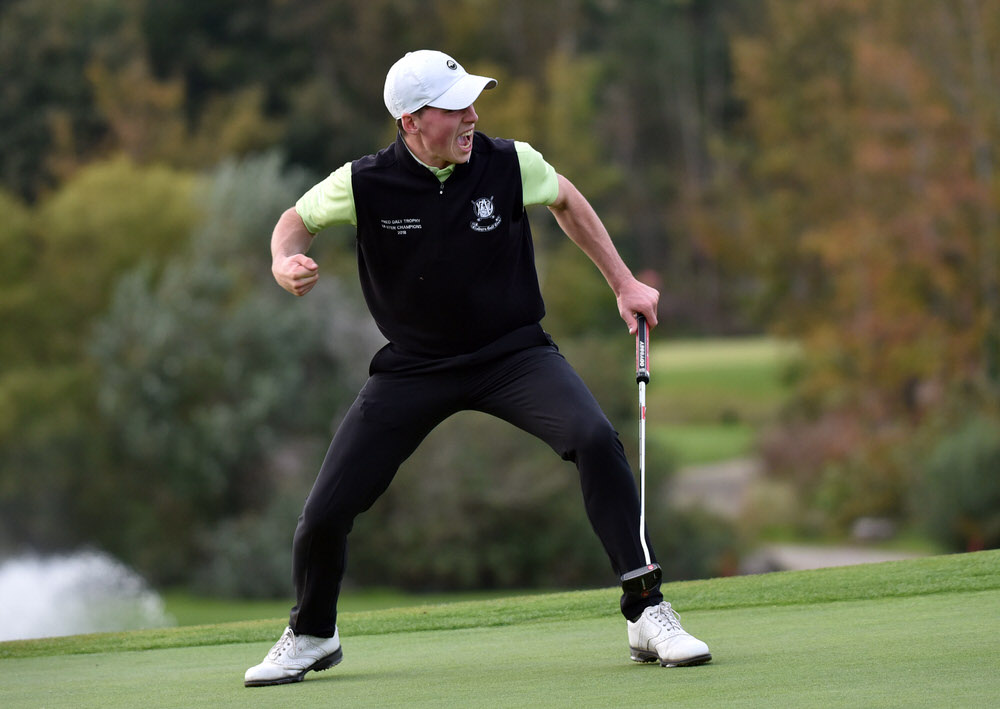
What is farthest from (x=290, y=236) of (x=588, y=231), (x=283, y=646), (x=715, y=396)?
(x=715, y=396)

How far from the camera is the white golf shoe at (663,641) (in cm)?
528

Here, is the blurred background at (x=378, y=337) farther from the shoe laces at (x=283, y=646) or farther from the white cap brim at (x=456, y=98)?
the white cap brim at (x=456, y=98)

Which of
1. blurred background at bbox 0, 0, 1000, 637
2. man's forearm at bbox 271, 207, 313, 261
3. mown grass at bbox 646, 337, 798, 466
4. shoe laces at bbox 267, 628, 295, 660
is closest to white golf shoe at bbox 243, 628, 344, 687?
shoe laces at bbox 267, 628, 295, 660

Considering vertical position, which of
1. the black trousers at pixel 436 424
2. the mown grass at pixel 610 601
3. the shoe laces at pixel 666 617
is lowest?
the mown grass at pixel 610 601

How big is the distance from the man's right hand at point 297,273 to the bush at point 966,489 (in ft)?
69.3

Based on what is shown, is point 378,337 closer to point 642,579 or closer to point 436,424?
point 436,424

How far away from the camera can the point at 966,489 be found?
25734 mm

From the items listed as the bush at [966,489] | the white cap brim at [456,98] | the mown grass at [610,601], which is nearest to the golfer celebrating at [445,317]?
the white cap brim at [456,98]

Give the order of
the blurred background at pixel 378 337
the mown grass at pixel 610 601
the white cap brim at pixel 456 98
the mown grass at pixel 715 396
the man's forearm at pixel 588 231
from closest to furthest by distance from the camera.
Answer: the white cap brim at pixel 456 98 → the man's forearm at pixel 588 231 → the mown grass at pixel 610 601 → the blurred background at pixel 378 337 → the mown grass at pixel 715 396

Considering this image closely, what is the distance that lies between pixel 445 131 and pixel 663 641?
184cm

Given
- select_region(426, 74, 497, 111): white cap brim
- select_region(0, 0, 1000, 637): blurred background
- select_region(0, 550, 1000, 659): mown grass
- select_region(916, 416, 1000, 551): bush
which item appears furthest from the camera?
select_region(0, 0, 1000, 637): blurred background

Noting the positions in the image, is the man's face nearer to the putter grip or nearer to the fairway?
→ the putter grip

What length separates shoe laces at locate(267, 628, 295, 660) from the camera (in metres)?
5.64

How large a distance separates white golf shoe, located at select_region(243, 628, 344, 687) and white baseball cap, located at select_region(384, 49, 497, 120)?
6.12ft
